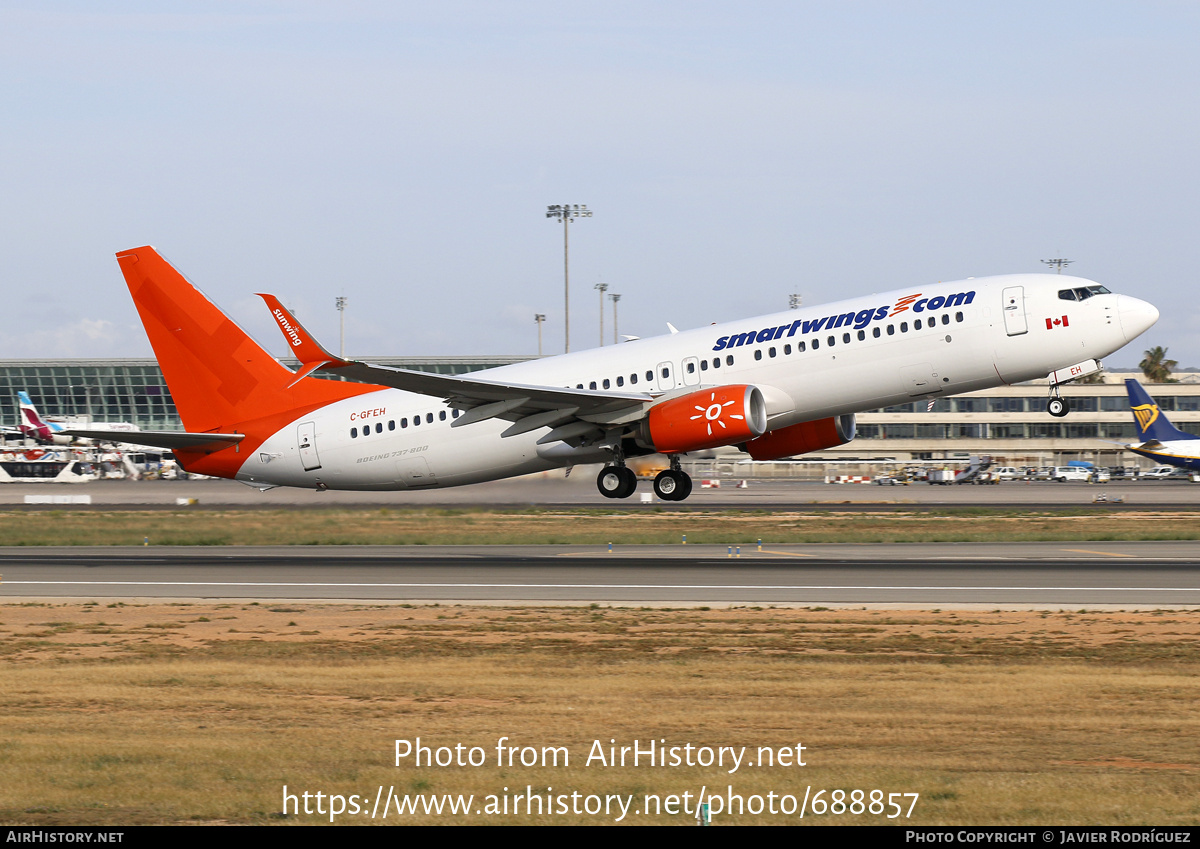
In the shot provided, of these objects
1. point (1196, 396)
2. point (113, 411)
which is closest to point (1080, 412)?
point (1196, 396)

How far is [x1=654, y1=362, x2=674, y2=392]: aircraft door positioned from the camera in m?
34.0

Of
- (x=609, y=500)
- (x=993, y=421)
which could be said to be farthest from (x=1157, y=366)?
(x=609, y=500)

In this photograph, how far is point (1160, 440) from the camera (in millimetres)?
92125

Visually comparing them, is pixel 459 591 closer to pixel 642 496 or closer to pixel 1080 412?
pixel 642 496

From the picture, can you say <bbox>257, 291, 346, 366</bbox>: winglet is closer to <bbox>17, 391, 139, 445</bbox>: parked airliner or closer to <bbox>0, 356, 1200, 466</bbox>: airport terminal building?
<bbox>17, 391, 139, 445</bbox>: parked airliner

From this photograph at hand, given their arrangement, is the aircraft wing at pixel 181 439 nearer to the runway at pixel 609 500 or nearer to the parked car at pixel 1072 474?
the runway at pixel 609 500

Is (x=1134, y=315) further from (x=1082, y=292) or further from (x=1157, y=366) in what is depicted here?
(x=1157, y=366)

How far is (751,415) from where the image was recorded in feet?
104

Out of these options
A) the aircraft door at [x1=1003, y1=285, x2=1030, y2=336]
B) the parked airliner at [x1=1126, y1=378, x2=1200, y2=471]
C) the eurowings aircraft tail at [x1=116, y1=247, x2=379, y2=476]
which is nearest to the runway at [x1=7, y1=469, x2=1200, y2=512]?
the parked airliner at [x1=1126, y1=378, x2=1200, y2=471]

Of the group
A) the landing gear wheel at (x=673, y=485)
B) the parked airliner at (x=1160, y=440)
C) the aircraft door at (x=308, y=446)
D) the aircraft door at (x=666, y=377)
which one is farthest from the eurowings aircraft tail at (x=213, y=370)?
the parked airliner at (x=1160, y=440)

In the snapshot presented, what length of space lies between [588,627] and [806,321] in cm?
1296

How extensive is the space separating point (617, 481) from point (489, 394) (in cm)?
575

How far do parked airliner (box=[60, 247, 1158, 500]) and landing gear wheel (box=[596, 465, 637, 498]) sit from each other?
0.04 metres

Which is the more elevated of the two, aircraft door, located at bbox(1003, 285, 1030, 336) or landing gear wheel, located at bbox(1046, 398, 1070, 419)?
aircraft door, located at bbox(1003, 285, 1030, 336)
